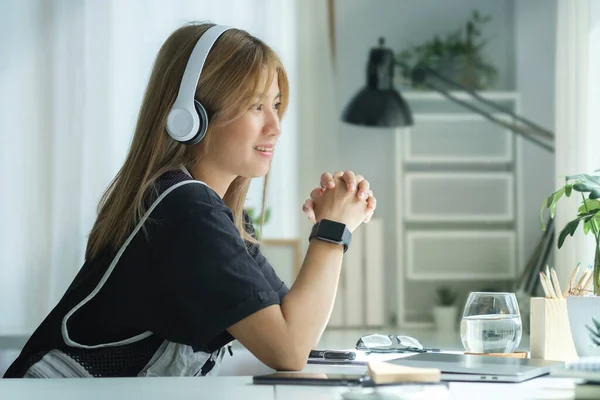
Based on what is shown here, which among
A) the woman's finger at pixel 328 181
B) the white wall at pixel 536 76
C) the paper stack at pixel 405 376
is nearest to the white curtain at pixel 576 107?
the white wall at pixel 536 76

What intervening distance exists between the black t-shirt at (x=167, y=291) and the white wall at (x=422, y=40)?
4.09m

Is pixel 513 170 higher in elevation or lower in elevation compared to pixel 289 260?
higher

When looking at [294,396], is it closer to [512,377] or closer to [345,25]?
[512,377]

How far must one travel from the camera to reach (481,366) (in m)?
1.05

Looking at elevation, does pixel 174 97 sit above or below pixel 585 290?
above

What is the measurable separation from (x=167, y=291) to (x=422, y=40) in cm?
433

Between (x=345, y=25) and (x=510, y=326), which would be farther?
(x=345, y=25)

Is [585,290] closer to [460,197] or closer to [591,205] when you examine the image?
[591,205]

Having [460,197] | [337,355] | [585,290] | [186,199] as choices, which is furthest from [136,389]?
[460,197]

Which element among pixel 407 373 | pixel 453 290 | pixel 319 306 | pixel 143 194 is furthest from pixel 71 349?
pixel 453 290

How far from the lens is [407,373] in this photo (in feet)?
2.74

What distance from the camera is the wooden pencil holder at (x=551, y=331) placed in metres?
1.22

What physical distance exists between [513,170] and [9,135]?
284 cm

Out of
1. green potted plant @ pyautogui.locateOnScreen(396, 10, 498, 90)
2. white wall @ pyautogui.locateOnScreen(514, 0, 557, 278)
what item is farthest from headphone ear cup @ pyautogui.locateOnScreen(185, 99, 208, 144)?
white wall @ pyautogui.locateOnScreen(514, 0, 557, 278)
